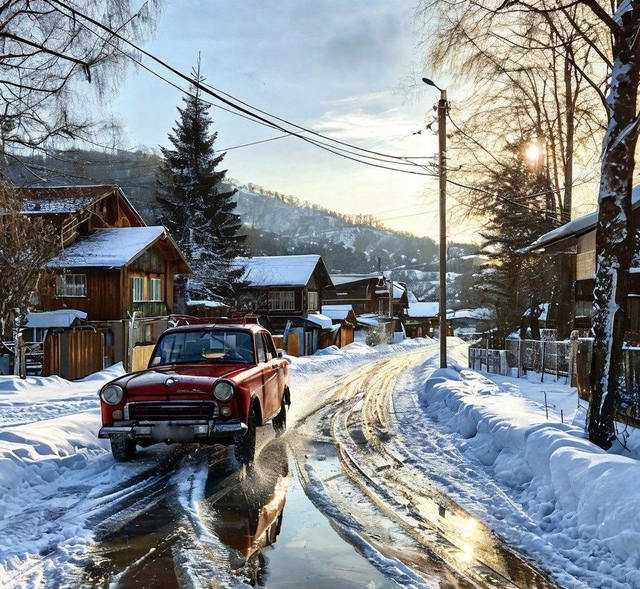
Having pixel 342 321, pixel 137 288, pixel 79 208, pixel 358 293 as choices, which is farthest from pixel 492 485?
pixel 358 293

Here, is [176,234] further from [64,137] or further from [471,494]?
[471,494]

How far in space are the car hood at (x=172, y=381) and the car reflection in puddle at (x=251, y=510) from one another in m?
1.11

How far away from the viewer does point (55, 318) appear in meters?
26.2

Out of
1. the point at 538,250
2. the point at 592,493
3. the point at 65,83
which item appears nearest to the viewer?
the point at 592,493

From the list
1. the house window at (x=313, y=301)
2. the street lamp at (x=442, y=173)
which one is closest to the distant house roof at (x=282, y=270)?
the house window at (x=313, y=301)

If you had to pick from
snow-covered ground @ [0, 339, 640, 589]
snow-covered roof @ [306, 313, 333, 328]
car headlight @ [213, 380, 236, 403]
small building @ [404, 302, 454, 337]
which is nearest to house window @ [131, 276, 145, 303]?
snow-covered roof @ [306, 313, 333, 328]

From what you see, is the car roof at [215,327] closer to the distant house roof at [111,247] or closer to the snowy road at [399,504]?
the snowy road at [399,504]

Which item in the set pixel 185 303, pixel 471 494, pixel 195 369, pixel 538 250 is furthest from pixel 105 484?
pixel 185 303

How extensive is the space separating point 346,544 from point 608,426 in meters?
4.24

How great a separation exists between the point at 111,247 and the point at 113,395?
2231 centimetres

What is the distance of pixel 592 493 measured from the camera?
5.43 meters

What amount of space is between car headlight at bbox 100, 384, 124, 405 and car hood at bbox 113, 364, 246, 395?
7cm

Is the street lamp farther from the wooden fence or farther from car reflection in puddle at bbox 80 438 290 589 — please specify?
car reflection in puddle at bbox 80 438 290 589

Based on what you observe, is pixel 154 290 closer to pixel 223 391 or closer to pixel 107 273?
pixel 107 273
